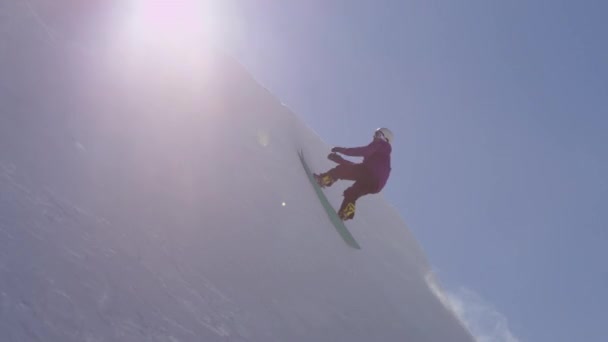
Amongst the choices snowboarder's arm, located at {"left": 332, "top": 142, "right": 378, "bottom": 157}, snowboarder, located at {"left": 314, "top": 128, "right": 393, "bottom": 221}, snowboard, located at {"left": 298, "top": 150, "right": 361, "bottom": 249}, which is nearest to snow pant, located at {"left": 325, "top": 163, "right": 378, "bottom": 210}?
snowboarder, located at {"left": 314, "top": 128, "right": 393, "bottom": 221}

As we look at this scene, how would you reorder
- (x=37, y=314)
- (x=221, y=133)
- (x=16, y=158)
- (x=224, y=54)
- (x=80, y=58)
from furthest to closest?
(x=224, y=54)
(x=221, y=133)
(x=80, y=58)
(x=16, y=158)
(x=37, y=314)

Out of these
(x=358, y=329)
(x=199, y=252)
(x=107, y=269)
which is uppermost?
(x=358, y=329)

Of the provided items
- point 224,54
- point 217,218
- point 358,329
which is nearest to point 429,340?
point 358,329

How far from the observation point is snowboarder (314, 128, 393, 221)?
9.78 meters

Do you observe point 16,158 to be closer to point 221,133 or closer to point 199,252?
point 199,252

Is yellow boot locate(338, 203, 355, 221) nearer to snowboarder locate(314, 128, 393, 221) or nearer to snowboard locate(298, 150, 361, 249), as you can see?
snowboarder locate(314, 128, 393, 221)

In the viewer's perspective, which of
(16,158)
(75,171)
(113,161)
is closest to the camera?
(16,158)

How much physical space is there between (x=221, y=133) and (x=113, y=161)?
2.36m

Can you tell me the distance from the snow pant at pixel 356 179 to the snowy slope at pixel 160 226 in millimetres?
811

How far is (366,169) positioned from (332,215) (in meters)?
1.60

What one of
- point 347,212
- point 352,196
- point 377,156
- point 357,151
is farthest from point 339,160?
point 347,212

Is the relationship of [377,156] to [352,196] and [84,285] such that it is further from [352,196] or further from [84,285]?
[84,285]

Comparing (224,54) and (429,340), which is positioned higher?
(224,54)

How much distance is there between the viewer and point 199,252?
5109 millimetres
